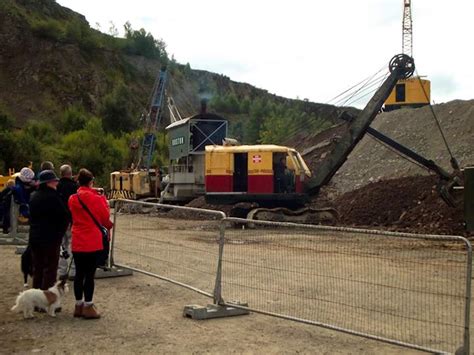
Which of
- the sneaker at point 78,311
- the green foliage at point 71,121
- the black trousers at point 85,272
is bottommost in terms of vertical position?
the sneaker at point 78,311

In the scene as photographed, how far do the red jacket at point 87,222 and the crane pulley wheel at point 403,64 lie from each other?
54.8 ft

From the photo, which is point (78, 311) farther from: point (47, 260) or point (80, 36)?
point (80, 36)

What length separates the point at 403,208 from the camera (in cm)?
2427

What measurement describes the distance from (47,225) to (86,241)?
639 mm

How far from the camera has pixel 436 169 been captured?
21562 millimetres

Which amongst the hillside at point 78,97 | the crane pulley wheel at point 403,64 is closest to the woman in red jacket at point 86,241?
the crane pulley wheel at point 403,64

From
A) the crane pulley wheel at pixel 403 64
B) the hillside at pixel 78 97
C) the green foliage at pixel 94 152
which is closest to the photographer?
the crane pulley wheel at pixel 403 64

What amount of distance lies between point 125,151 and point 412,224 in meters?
48.7

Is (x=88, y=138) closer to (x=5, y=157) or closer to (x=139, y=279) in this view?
(x=5, y=157)

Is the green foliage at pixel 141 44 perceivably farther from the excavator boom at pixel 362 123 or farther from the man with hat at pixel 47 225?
the man with hat at pixel 47 225

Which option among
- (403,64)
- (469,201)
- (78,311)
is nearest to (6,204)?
(78,311)

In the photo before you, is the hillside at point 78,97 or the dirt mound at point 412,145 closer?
the dirt mound at point 412,145

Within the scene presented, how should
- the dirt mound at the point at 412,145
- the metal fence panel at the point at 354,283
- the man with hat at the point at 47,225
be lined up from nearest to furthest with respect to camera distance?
the metal fence panel at the point at 354,283, the man with hat at the point at 47,225, the dirt mound at the point at 412,145

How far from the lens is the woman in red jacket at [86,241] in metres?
7.66
